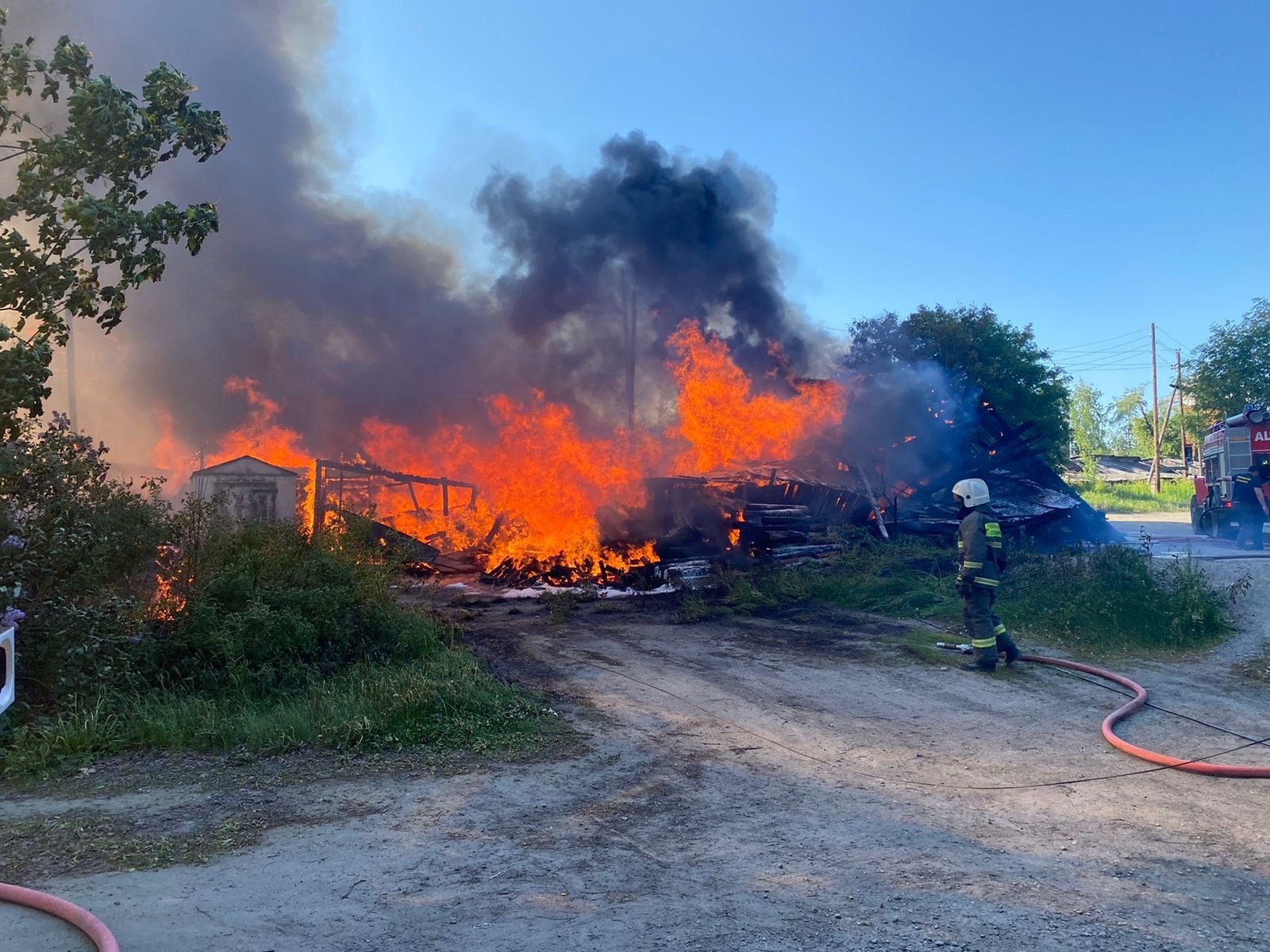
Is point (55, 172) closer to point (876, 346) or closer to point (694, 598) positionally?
point (694, 598)

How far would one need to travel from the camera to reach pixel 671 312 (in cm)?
2023

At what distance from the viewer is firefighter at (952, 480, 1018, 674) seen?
27.4 ft

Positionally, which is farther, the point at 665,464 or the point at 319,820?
the point at 665,464

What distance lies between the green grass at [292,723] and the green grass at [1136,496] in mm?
35097

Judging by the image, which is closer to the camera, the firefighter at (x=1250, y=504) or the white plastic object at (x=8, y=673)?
the white plastic object at (x=8, y=673)

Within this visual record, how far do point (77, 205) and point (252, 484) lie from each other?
1613cm

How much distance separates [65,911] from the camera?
11.2 feet

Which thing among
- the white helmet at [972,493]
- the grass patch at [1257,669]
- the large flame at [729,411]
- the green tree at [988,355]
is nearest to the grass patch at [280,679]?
the white helmet at [972,493]

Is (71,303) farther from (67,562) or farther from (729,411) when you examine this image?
(729,411)

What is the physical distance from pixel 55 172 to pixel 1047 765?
7823 millimetres

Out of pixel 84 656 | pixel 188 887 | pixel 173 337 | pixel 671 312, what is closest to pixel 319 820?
pixel 188 887

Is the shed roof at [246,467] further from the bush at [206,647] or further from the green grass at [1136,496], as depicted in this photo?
the green grass at [1136,496]

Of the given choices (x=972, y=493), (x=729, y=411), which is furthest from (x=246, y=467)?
(x=972, y=493)

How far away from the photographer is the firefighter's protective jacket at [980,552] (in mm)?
8391
